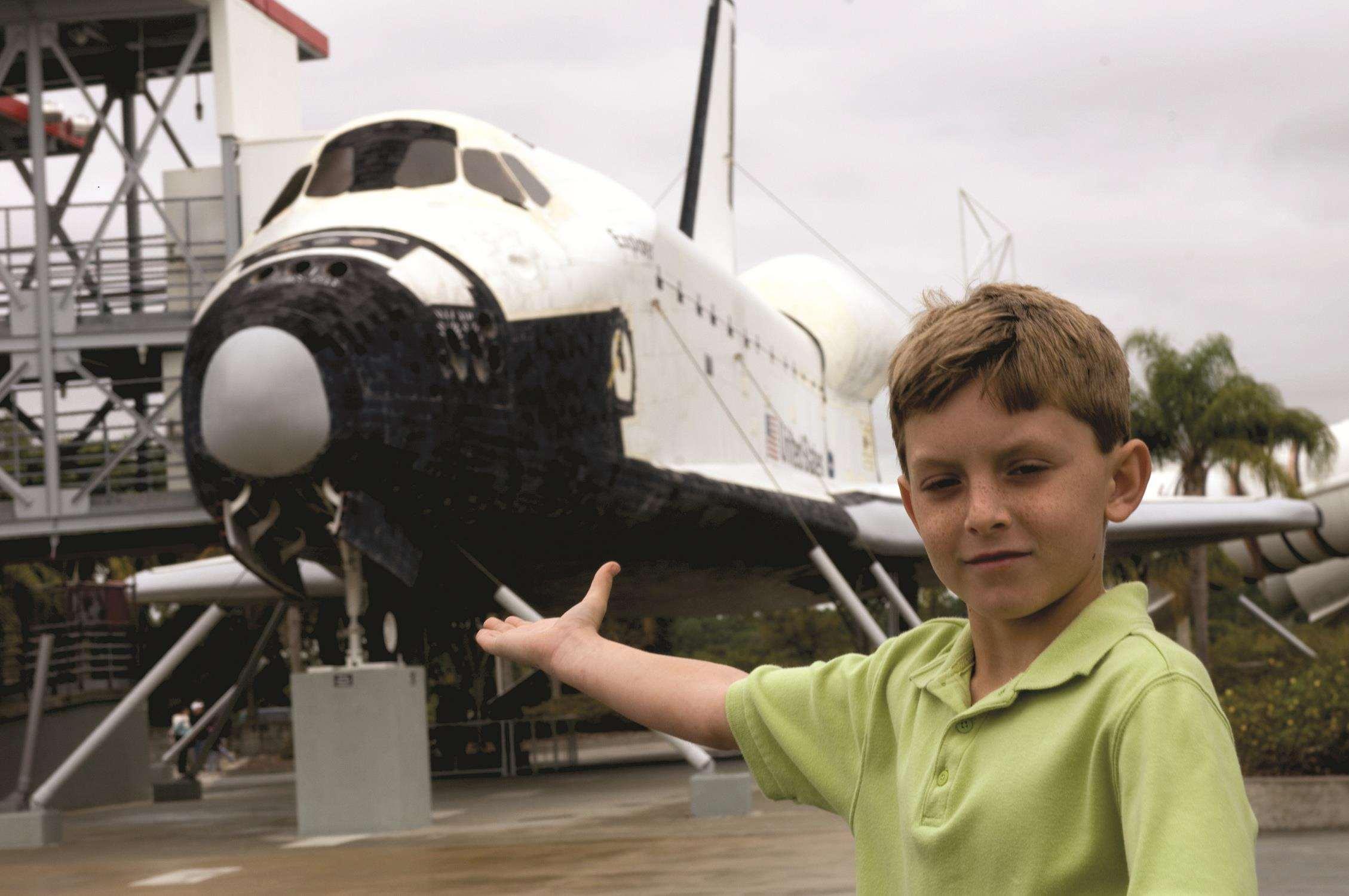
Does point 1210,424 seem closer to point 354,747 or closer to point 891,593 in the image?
point 891,593

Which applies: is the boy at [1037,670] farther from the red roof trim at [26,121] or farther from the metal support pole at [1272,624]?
the metal support pole at [1272,624]

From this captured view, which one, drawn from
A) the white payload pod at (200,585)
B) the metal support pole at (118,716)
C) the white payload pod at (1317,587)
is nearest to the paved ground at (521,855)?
the metal support pole at (118,716)

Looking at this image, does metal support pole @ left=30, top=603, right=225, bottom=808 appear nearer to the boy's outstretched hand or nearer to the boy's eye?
the boy's outstretched hand

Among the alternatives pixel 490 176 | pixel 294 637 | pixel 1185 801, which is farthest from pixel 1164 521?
pixel 294 637

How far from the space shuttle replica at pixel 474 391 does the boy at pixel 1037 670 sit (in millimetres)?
6495

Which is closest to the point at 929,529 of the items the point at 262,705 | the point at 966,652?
the point at 966,652

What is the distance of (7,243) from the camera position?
14336 millimetres

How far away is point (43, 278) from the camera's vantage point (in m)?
13.3

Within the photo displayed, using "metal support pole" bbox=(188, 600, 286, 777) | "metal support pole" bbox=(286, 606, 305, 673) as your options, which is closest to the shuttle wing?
"metal support pole" bbox=(188, 600, 286, 777)

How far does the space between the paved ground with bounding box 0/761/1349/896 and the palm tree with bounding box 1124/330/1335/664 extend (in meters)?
12.6

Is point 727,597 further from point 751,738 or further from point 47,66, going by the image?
point 751,738

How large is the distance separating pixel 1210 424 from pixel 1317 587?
518 cm

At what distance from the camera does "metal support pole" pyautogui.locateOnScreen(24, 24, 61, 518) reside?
43.1 ft

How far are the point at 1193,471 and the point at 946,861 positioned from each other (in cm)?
2180
